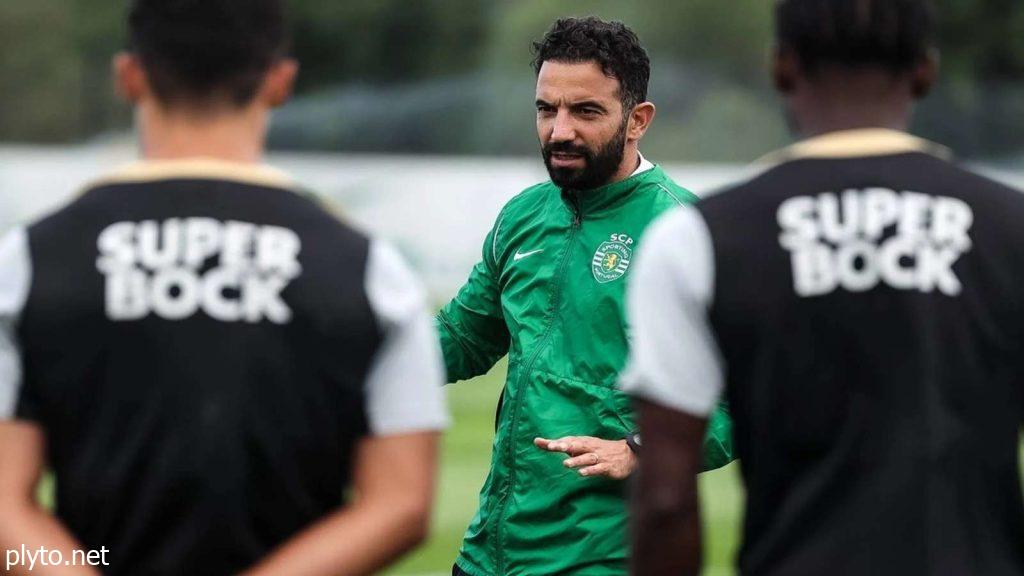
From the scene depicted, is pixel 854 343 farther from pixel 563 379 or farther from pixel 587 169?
pixel 587 169

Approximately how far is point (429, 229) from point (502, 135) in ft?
11.5

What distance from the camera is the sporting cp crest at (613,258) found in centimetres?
446

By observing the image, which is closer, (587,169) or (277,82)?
(277,82)

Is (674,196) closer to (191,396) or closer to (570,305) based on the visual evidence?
(570,305)

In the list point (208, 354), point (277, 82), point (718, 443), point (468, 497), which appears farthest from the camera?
point (468, 497)

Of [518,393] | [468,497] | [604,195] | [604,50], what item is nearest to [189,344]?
[518,393]

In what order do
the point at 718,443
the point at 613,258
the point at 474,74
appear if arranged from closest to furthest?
the point at 718,443 < the point at 613,258 < the point at 474,74

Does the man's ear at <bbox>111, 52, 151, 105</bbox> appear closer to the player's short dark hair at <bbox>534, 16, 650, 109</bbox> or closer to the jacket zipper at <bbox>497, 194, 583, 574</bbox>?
the jacket zipper at <bbox>497, 194, 583, 574</bbox>

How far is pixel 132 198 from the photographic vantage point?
8.64 ft

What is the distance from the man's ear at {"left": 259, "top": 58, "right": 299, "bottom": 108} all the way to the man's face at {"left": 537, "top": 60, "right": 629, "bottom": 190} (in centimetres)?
194

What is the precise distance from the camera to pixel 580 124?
4.68 meters

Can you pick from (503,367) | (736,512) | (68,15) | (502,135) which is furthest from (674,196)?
(68,15)

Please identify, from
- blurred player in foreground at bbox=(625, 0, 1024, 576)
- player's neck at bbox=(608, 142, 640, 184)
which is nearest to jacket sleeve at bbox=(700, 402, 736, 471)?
player's neck at bbox=(608, 142, 640, 184)

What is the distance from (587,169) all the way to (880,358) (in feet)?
6.76
